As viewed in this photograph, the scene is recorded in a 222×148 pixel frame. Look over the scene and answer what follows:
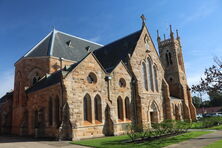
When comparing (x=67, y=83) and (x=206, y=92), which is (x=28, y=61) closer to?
(x=67, y=83)

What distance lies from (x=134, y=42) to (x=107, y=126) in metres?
12.7

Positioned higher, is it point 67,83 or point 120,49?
point 120,49

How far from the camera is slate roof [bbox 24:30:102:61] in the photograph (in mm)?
27327

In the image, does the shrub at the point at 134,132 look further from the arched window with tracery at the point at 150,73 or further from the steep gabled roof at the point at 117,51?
the arched window with tracery at the point at 150,73

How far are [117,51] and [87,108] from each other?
1156 centimetres

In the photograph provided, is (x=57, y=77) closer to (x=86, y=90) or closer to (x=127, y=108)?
(x=86, y=90)

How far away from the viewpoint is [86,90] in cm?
1762

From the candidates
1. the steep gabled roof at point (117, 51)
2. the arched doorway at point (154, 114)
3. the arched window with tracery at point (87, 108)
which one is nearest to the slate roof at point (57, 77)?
the arched window with tracery at point (87, 108)

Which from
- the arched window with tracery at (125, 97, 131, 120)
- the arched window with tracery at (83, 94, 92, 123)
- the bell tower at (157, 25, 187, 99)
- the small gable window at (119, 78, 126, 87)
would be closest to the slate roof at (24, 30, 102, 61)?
the small gable window at (119, 78, 126, 87)

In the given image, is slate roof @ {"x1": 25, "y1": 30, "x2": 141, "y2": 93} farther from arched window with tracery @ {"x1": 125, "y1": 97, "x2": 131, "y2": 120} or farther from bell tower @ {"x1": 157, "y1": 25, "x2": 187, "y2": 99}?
bell tower @ {"x1": 157, "y1": 25, "x2": 187, "y2": 99}

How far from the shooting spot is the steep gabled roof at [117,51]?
2453 cm

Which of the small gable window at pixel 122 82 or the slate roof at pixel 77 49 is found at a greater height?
the slate roof at pixel 77 49

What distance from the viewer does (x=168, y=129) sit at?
1667 cm

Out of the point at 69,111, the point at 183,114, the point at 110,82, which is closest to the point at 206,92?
the point at 110,82
